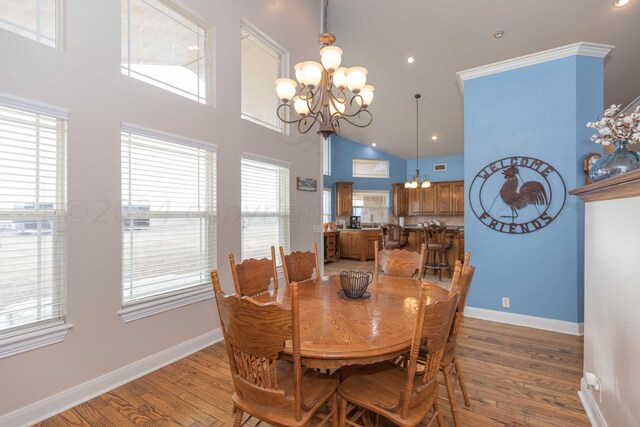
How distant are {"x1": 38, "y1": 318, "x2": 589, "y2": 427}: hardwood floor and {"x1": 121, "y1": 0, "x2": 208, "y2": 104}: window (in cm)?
248

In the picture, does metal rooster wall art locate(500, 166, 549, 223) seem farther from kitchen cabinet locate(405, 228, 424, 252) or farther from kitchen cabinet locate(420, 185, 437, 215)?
kitchen cabinet locate(420, 185, 437, 215)

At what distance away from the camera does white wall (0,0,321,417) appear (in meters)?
1.83

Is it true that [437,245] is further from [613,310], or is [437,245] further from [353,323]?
[353,323]

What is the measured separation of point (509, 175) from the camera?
11.5 ft

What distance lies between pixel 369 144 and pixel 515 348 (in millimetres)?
7037

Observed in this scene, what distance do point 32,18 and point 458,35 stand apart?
15.1 feet

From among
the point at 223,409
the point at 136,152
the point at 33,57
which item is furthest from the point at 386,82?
the point at 223,409

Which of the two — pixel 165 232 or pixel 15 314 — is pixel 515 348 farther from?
pixel 15 314

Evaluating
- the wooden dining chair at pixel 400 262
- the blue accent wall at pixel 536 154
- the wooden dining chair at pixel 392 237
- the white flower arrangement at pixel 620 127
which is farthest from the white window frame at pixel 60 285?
the wooden dining chair at pixel 392 237

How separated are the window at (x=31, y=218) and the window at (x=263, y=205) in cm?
169

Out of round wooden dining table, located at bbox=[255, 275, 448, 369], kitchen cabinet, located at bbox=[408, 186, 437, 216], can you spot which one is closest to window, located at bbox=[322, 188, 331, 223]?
kitchen cabinet, located at bbox=[408, 186, 437, 216]

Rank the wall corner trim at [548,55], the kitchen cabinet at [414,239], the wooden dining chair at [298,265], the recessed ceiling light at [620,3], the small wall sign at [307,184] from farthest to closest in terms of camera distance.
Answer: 1. the kitchen cabinet at [414,239]
2. the small wall sign at [307,184]
3. the recessed ceiling light at [620,3]
4. the wall corner trim at [548,55]
5. the wooden dining chair at [298,265]

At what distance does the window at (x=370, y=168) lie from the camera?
9125 millimetres

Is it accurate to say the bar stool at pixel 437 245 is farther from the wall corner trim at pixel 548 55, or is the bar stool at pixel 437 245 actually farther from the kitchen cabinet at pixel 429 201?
the kitchen cabinet at pixel 429 201
